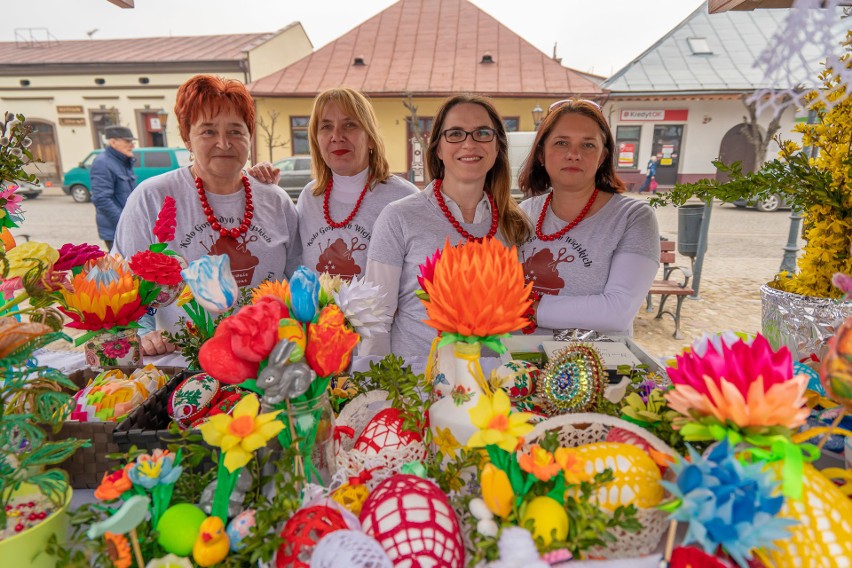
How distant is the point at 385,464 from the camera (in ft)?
2.81

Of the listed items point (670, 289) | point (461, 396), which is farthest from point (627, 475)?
point (670, 289)

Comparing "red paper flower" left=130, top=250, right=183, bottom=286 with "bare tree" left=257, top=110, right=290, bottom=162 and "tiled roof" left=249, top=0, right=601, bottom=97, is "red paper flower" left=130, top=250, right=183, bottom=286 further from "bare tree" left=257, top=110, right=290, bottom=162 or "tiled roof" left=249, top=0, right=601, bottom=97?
"bare tree" left=257, top=110, right=290, bottom=162

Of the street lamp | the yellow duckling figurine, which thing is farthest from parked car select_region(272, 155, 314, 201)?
the yellow duckling figurine

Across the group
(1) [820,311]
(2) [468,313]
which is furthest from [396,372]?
(1) [820,311]

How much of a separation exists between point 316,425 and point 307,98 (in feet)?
47.7

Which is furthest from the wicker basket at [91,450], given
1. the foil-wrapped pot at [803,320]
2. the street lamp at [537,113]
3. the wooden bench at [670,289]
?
the street lamp at [537,113]

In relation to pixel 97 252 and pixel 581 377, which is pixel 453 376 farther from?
pixel 97 252

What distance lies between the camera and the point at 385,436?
0.91 meters

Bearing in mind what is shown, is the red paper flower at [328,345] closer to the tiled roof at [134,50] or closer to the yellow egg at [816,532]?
the yellow egg at [816,532]

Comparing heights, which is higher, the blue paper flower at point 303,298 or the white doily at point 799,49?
the white doily at point 799,49

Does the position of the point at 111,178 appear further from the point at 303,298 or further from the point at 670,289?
the point at 670,289

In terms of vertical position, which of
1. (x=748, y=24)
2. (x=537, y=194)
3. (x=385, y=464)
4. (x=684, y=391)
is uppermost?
(x=748, y=24)

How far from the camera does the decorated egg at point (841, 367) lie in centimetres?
68

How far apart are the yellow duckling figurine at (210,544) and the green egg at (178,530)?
10 mm
